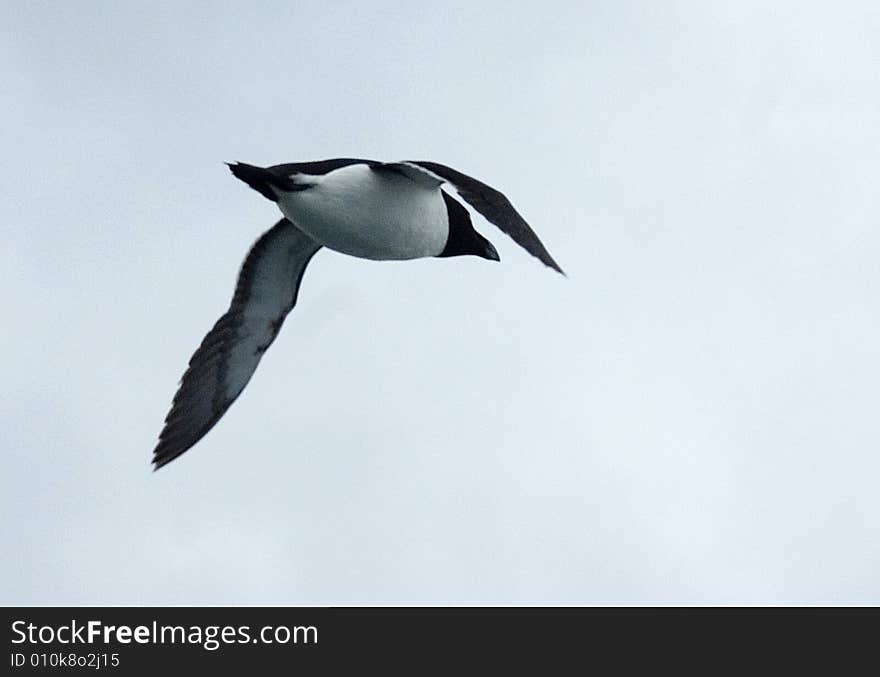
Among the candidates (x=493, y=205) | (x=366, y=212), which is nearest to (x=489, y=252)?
(x=366, y=212)

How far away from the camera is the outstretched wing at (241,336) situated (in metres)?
21.0

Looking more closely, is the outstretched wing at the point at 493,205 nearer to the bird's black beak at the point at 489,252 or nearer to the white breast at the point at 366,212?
the white breast at the point at 366,212

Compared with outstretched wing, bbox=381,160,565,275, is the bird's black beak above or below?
above

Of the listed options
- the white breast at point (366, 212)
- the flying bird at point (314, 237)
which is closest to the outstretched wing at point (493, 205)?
the flying bird at point (314, 237)

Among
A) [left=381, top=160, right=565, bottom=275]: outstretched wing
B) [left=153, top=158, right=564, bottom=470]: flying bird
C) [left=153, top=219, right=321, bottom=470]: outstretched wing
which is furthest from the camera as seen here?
[left=153, top=219, right=321, bottom=470]: outstretched wing

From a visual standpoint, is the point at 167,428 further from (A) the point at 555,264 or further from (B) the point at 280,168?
(A) the point at 555,264

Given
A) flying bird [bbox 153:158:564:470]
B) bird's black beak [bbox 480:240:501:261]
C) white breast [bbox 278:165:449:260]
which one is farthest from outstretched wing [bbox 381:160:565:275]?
bird's black beak [bbox 480:240:501:261]

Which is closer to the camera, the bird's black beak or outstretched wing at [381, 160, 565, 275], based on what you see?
outstretched wing at [381, 160, 565, 275]

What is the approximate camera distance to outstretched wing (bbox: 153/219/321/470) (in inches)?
828

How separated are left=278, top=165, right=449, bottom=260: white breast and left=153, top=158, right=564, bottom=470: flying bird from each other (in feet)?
0.04

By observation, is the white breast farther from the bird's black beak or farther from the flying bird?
the bird's black beak

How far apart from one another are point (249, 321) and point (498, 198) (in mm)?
5992

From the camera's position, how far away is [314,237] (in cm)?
1920

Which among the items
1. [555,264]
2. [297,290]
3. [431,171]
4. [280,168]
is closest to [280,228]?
[297,290]
